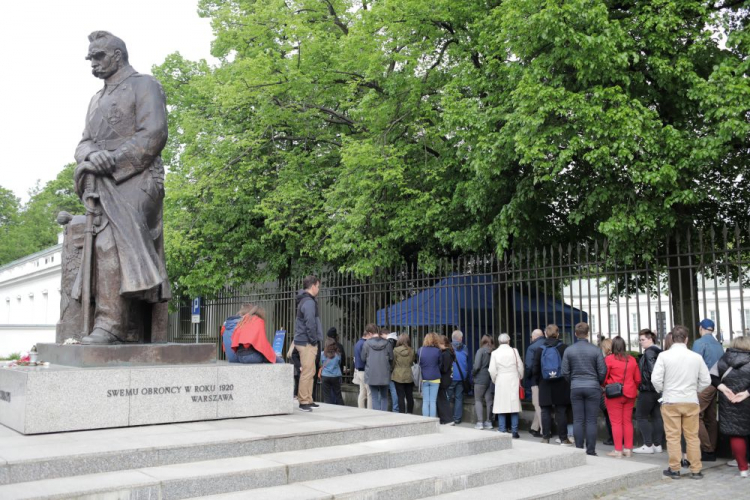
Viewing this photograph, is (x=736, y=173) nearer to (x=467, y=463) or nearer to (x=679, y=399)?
(x=679, y=399)

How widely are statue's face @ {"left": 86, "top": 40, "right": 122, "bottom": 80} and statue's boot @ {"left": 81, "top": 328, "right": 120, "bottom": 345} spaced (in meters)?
2.86

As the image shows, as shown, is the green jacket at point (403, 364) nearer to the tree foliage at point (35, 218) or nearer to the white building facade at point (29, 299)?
the white building facade at point (29, 299)

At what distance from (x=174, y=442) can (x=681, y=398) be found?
5.57 m

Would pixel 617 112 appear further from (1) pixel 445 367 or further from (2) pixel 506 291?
(1) pixel 445 367

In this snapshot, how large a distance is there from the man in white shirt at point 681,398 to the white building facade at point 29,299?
26.5 m

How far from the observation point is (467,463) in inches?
273

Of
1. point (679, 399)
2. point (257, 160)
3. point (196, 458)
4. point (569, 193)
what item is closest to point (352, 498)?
point (196, 458)

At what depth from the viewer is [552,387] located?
10.3 metres

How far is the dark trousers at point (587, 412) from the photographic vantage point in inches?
355

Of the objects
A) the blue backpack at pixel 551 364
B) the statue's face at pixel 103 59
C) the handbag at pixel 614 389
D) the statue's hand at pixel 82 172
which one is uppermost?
the statue's face at pixel 103 59

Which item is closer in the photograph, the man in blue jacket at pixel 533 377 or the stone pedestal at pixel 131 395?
the stone pedestal at pixel 131 395

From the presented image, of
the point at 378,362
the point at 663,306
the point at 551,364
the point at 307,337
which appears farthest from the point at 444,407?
the point at 663,306

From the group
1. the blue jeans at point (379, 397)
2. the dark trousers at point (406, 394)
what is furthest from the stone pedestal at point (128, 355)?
the dark trousers at point (406, 394)

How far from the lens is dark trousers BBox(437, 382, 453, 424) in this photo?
471 inches
